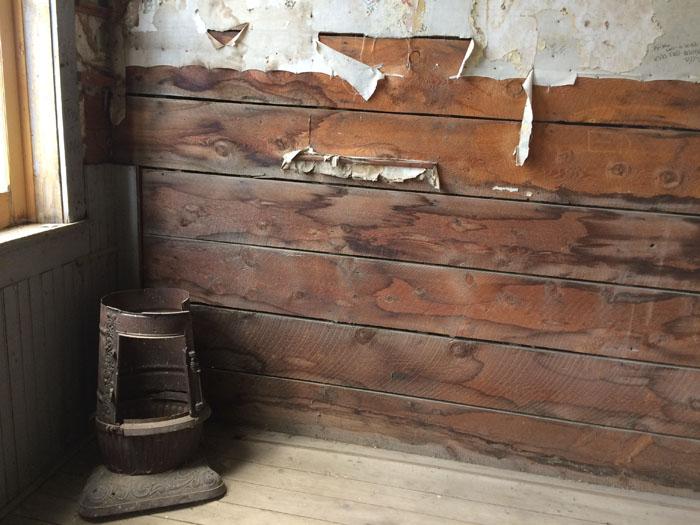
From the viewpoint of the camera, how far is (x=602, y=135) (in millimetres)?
1510

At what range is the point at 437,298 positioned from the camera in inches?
66.3

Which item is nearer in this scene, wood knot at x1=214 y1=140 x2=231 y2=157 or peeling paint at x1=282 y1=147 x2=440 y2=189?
peeling paint at x1=282 y1=147 x2=440 y2=189

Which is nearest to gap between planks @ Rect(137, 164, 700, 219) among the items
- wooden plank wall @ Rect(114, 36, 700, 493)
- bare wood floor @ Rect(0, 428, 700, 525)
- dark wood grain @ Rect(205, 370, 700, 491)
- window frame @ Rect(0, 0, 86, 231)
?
wooden plank wall @ Rect(114, 36, 700, 493)

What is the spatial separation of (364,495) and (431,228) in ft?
2.51

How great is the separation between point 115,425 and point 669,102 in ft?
5.37

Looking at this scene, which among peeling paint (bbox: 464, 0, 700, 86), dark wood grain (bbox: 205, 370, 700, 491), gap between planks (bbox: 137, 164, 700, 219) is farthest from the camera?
dark wood grain (bbox: 205, 370, 700, 491)

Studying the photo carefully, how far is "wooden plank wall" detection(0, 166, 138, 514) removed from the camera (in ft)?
4.75

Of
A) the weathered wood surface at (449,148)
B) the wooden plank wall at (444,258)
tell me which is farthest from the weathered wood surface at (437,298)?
the weathered wood surface at (449,148)

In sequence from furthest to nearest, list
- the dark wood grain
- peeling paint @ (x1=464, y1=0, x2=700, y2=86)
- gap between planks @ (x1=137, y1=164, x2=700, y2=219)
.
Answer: the dark wood grain, gap between planks @ (x1=137, y1=164, x2=700, y2=219), peeling paint @ (x1=464, y1=0, x2=700, y2=86)

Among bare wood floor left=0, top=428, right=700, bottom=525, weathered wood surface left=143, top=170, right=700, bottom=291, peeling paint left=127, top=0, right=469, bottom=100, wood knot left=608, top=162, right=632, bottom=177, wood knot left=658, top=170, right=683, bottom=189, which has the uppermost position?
peeling paint left=127, top=0, right=469, bottom=100

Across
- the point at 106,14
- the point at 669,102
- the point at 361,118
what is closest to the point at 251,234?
the point at 361,118

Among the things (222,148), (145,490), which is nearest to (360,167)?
(222,148)

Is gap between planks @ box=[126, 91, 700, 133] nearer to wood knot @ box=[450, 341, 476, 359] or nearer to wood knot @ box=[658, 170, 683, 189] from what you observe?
wood knot @ box=[658, 170, 683, 189]

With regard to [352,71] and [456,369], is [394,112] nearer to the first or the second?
[352,71]
